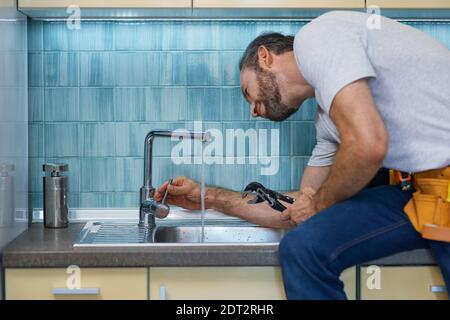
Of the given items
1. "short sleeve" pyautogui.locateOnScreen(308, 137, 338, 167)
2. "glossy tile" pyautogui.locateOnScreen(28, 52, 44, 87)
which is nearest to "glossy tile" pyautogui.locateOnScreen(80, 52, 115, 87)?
"glossy tile" pyautogui.locateOnScreen(28, 52, 44, 87)

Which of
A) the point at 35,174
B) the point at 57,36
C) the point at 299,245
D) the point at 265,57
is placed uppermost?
the point at 57,36

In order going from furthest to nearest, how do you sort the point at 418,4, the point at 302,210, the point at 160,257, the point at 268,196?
1. the point at 268,196
2. the point at 418,4
3. the point at 302,210
4. the point at 160,257

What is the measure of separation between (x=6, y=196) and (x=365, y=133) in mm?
981

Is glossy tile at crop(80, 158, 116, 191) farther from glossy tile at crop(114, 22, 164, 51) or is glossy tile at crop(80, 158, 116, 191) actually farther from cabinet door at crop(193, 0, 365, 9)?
cabinet door at crop(193, 0, 365, 9)

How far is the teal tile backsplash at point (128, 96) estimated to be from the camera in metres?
2.24

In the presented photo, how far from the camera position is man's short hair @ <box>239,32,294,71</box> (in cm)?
188

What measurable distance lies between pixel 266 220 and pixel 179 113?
0.45 metres

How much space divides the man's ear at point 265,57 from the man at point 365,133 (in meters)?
0.21

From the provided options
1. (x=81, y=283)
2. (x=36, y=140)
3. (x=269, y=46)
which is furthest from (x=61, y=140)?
(x=269, y=46)

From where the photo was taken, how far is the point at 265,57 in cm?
187

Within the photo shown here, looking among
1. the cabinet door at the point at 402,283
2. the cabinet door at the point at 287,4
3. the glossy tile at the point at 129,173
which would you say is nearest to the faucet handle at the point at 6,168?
the glossy tile at the point at 129,173

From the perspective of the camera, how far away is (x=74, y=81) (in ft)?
7.38

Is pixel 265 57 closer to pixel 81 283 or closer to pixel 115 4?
pixel 115 4

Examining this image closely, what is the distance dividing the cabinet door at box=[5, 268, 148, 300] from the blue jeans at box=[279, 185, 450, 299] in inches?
14.6
